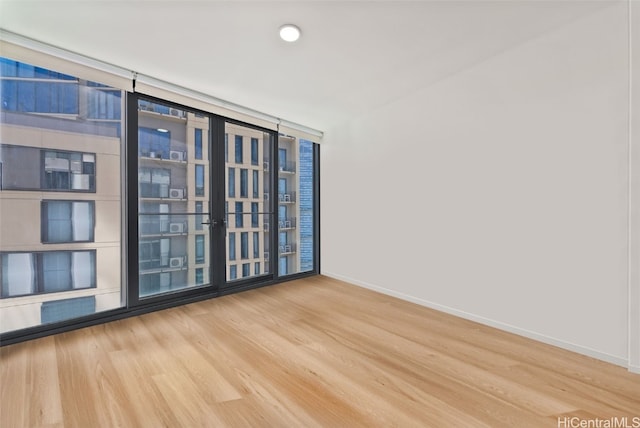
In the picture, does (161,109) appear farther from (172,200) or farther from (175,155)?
(172,200)

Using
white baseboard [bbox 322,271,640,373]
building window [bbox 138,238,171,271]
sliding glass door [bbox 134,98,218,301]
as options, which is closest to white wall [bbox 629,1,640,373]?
white baseboard [bbox 322,271,640,373]

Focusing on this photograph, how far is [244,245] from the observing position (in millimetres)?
3914

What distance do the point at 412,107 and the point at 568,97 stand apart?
1.38 metres

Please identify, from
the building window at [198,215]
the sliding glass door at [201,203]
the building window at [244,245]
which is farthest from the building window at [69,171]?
the building window at [244,245]

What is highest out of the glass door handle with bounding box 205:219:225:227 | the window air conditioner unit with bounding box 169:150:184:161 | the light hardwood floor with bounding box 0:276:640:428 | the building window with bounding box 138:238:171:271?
the window air conditioner unit with bounding box 169:150:184:161

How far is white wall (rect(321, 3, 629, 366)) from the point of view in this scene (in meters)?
2.05

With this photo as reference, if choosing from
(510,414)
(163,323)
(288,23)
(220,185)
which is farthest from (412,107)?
(163,323)

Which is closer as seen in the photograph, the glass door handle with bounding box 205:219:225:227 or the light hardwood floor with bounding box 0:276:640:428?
the light hardwood floor with bounding box 0:276:640:428

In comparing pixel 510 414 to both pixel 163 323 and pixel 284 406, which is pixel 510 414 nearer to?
pixel 284 406

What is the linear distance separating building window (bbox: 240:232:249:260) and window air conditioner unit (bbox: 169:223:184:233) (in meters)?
0.78

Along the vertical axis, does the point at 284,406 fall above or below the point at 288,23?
below

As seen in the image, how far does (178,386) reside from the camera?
1.71m

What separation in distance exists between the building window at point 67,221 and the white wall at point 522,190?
2.88 meters

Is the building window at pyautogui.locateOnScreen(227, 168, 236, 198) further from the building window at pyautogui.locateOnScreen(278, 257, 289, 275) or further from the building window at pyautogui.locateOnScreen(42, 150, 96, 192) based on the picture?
the building window at pyautogui.locateOnScreen(42, 150, 96, 192)
